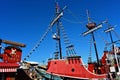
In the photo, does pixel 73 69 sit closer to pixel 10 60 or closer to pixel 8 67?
pixel 10 60

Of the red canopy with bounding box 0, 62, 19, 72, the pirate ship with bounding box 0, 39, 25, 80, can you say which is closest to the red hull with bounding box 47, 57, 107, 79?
the pirate ship with bounding box 0, 39, 25, 80

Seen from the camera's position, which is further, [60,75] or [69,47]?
[69,47]

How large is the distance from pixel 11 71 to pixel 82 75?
1568 cm

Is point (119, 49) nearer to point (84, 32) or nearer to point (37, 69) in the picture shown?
point (84, 32)

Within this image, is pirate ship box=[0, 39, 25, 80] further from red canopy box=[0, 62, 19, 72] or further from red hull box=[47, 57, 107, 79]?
red hull box=[47, 57, 107, 79]

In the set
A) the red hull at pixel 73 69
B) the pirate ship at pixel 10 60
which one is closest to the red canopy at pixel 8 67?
the pirate ship at pixel 10 60

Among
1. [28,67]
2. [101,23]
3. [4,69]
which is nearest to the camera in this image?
[4,69]

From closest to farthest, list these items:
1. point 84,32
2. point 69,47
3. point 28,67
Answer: point 28,67 < point 69,47 < point 84,32

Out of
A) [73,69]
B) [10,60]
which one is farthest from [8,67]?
[73,69]

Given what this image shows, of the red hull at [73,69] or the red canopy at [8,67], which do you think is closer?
the red canopy at [8,67]

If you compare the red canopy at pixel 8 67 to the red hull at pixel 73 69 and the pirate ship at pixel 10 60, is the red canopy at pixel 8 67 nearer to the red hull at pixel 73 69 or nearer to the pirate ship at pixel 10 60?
the pirate ship at pixel 10 60

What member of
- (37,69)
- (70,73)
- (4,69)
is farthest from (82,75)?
(4,69)

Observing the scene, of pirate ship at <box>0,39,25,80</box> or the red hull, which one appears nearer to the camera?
pirate ship at <box>0,39,25,80</box>

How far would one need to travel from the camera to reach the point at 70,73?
34.3 meters
